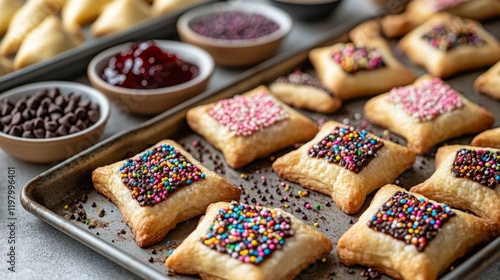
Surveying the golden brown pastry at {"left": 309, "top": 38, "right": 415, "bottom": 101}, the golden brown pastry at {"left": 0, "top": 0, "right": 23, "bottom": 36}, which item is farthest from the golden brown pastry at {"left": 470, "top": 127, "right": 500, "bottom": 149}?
the golden brown pastry at {"left": 0, "top": 0, "right": 23, "bottom": 36}

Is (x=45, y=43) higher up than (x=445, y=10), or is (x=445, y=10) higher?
(x=45, y=43)

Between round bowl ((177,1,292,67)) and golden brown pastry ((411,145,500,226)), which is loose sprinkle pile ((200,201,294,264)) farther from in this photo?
round bowl ((177,1,292,67))

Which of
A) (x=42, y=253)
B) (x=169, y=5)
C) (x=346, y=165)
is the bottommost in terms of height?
(x=42, y=253)

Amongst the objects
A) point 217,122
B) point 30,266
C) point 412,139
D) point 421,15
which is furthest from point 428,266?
point 421,15

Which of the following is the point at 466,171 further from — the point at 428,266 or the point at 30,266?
the point at 30,266

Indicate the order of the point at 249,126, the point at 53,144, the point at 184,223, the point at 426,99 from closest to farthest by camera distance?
1. the point at 184,223
2. the point at 53,144
3. the point at 249,126
4. the point at 426,99

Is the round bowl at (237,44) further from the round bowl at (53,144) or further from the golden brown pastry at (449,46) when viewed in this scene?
the round bowl at (53,144)

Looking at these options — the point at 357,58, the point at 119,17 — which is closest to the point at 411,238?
the point at 357,58

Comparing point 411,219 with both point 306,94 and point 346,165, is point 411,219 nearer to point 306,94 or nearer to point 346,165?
point 346,165
